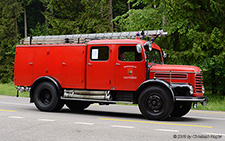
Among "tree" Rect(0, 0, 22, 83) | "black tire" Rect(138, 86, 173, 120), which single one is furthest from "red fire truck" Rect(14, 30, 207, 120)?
"tree" Rect(0, 0, 22, 83)

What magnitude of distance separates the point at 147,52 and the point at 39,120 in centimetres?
396

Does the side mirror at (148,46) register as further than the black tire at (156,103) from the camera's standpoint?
Yes

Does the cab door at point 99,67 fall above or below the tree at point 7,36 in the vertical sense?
below

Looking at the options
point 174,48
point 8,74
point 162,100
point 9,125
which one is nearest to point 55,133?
point 9,125

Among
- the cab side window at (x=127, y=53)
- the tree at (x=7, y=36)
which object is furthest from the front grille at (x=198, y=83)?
the tree at (x=7, y=36)

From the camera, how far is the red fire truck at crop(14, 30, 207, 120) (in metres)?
10.7

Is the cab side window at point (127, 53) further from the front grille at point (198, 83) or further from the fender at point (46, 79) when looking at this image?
the fender at point (46, 79)

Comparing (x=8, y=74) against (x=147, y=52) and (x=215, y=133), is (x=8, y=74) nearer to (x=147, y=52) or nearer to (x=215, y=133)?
(x=147, y=52)

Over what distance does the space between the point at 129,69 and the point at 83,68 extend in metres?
1.70

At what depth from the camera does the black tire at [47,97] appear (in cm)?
1249

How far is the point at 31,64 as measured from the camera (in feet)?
43.1

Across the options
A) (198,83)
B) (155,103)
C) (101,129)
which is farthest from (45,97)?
(198,83)

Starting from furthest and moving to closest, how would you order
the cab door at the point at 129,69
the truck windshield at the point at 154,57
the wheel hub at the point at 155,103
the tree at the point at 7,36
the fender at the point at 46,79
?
the tree at the point at 7,36
the fender at the point at 46,79
the truck windshield at the point at 154,57
the cab door at the point at 129,69
the wheel hub at the point at 155,103

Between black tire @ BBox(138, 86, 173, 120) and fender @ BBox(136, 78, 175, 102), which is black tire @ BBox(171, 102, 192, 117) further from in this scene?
fender @ BBox(136, 78, 175, 102)
